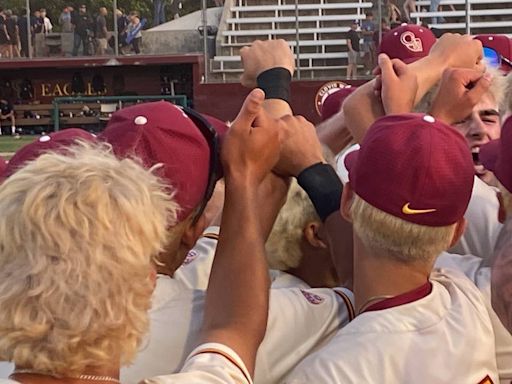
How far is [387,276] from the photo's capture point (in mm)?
1980

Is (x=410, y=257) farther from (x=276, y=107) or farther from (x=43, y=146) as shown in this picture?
(x=43, y=146)

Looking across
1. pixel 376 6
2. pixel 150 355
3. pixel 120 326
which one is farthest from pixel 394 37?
pixel 376 6

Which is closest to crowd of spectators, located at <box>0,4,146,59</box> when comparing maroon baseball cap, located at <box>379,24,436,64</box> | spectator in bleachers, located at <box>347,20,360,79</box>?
spectator in bleachers, located at <box>347,20,360,79</box>

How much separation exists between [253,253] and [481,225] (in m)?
0.79

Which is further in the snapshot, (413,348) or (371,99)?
(371,99)

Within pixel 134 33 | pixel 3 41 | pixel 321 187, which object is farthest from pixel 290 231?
pixel 3 41

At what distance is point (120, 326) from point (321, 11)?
2536 cm

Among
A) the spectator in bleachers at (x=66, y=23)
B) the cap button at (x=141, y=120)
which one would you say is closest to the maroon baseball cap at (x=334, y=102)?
the cap button at (x=141, y=120)

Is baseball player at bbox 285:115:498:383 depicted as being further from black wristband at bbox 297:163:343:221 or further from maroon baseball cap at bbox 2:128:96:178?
maroon baseball cap at bbox 2:128:96:178

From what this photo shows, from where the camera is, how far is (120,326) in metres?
1.55

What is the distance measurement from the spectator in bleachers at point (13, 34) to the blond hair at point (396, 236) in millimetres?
23786

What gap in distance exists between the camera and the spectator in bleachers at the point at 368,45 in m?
22.0

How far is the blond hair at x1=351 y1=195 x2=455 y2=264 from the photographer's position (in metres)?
1.95

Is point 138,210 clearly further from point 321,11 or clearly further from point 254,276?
point 321,11
